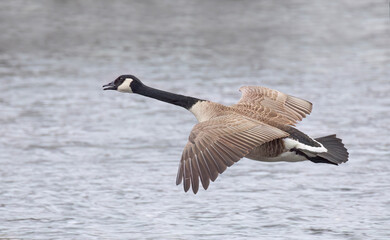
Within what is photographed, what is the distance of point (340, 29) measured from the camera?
1714 cm

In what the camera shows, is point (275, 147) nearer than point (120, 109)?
Yes

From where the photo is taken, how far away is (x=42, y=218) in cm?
714

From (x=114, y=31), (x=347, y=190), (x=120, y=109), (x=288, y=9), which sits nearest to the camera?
(x=347, y=190)

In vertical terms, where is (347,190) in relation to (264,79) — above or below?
below

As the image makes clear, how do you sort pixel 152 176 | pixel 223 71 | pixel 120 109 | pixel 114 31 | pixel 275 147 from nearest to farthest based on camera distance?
pixel 275 147, pixel 152 176, pixel 120 109, pixel 223 71, pixel 114 31

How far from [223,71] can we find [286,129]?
6554 mm

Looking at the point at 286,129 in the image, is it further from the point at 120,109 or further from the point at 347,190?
the point at 120,109

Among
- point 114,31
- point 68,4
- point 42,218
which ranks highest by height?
point 68,4

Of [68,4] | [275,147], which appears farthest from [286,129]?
[68,4]

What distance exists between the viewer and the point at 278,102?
8102 millimetres

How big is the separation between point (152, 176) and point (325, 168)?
6.41 feet

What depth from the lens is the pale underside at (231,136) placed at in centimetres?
606

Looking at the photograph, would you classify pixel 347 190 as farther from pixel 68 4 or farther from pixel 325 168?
pixel 68 4

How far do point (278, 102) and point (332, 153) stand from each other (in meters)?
1.34
